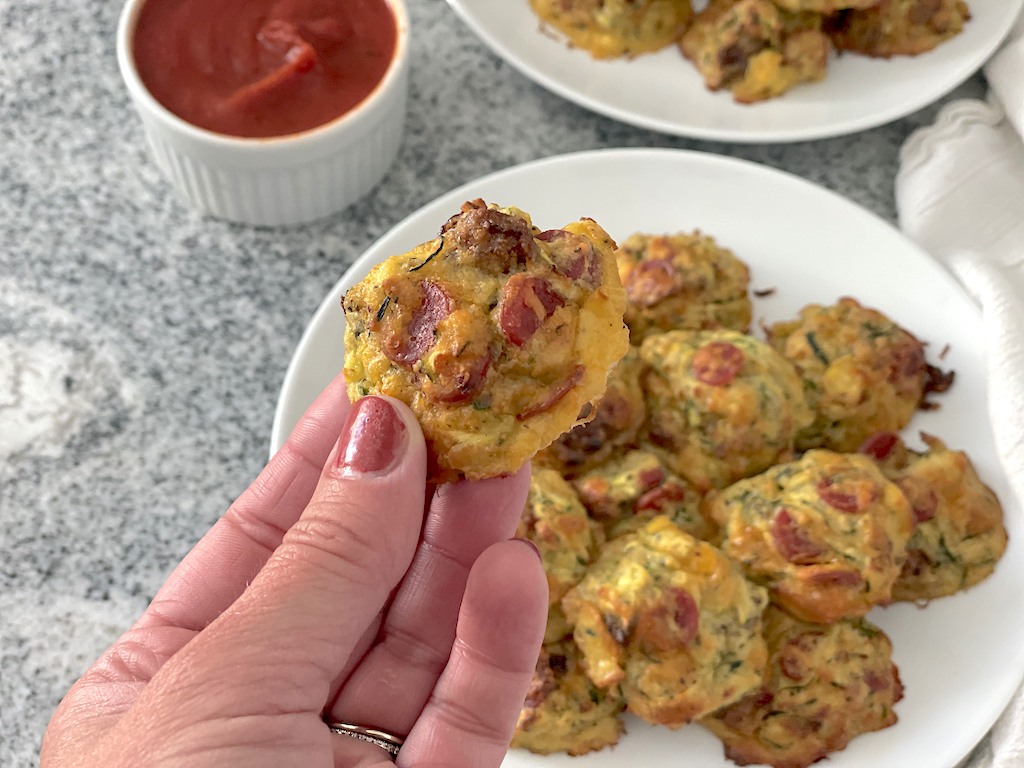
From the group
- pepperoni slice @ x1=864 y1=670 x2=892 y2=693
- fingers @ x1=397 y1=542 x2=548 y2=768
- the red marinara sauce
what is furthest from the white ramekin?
pepperoni slice @ x1=864 y1=670 x2=892 y2=693

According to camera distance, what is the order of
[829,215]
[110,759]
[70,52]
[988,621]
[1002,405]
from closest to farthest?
[110,759], [988,621], [1002,405], [829,215], [70,52]

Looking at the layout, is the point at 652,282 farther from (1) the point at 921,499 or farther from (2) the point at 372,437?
(2) the point at 372,437

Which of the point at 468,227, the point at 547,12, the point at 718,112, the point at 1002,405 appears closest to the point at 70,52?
the point at 547,12

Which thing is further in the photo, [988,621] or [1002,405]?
[1002,405]

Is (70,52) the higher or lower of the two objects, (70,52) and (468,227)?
the lower

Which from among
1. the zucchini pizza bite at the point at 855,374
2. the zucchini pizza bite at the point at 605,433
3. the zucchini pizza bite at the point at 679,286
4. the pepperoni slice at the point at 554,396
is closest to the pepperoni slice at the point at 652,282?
the zucchini pizza bite at the point at 679,286

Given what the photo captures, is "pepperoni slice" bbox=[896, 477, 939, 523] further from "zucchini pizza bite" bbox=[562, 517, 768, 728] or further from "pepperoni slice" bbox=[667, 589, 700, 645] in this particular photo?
"pepperoni slice" bbox=[667, 589, 700, 645]

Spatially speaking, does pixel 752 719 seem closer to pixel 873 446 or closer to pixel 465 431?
pixel 873 446
